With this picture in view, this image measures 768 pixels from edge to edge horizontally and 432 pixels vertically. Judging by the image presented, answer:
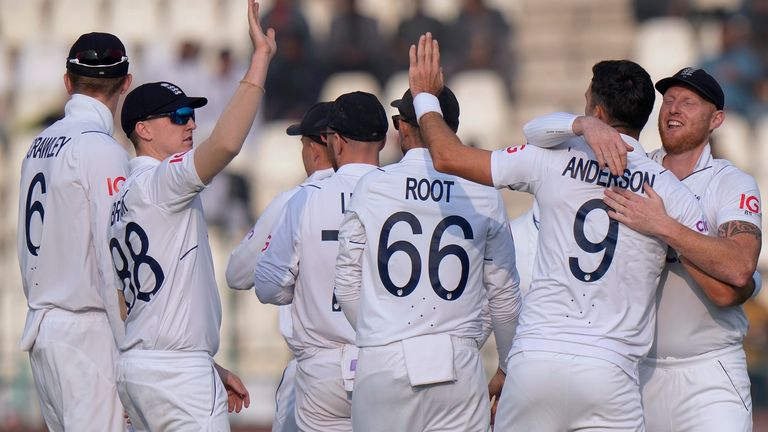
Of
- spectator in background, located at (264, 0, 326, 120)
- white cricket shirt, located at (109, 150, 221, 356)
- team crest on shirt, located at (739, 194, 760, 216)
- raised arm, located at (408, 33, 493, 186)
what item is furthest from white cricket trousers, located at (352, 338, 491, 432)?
spectator in background, located at (264, 0, 326, 120)

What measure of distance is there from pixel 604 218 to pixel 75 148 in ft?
7.87

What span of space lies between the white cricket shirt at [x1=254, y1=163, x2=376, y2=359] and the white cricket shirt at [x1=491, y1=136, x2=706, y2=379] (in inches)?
54.3

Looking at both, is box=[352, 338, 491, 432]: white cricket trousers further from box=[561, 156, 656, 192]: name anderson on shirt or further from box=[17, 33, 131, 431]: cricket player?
box=[17, 33, 131, 431]: cricket player

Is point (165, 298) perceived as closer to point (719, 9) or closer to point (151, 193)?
point (151, 193)

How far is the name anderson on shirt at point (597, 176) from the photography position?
4898 millimetres

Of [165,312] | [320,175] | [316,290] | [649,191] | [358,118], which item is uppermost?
[358,118]

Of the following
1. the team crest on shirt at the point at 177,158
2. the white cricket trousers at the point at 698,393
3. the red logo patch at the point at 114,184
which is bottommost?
the white cricket trousers at the point at 698,393

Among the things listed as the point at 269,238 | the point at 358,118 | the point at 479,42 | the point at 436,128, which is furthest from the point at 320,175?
the point at 479,42

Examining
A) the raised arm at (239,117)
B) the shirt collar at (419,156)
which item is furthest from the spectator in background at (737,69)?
the raised arm at (239,117)

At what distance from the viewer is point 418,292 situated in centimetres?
526

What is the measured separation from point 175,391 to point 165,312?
321 mm

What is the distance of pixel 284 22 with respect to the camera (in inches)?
582

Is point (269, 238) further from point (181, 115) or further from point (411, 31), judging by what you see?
point (411, 31)

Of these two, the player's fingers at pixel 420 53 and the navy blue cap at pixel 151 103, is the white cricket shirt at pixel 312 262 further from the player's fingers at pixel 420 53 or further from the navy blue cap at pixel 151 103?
the player's fingers at pixel 420 53
